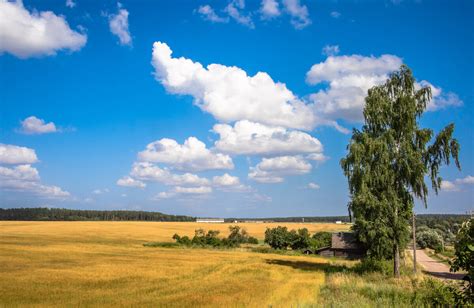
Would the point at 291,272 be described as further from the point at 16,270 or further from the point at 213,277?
the point at 16,270

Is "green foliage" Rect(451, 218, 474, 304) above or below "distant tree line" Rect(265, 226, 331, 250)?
above

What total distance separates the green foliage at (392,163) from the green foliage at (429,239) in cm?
6281

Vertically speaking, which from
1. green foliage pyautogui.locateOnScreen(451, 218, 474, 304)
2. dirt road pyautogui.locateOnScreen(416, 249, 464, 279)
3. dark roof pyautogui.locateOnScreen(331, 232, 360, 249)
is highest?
green foliage pyautogui.locateOnScreen(451, 218, 474, 304)

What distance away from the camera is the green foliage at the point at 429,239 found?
293 feet

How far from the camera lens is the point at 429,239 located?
9156cm

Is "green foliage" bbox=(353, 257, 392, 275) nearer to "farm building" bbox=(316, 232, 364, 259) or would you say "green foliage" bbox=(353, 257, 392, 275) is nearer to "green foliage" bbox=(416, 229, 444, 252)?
"farm building" bbox=(316, 232, 364, 259)

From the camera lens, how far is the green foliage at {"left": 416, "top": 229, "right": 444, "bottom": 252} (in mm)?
89312

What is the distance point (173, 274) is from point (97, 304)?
16.9m

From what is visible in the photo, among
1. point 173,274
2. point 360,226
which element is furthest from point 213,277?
point 360,226

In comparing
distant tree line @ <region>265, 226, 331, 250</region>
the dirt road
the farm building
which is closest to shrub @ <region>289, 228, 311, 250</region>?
distant tree line @ <region>265, 226, 331, 250</region>

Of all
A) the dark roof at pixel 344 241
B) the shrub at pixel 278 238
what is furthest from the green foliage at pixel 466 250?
the shrub at pixel 278 238

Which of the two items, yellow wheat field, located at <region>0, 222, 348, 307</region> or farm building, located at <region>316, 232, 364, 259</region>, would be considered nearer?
A: yellow wheat field, located at <region>0, 222, 348, 307</region>

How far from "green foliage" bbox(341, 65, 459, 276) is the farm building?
3325cm

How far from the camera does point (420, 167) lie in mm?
33250
